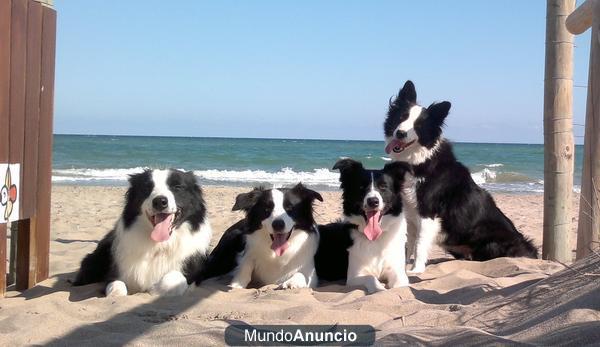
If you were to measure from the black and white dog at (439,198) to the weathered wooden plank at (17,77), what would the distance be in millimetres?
3447

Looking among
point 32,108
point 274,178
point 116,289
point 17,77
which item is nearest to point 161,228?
point 116,289

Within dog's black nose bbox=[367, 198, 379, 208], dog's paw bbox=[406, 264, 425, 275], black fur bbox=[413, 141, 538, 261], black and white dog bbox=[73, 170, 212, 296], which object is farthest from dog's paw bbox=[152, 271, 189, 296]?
black fur bbox=[413, 141, 538, 261]

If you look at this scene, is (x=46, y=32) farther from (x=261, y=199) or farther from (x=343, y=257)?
(x=343, y=257)

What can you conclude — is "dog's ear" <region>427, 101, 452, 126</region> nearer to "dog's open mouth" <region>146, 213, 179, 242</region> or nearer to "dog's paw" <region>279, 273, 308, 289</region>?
"dog's paw" <region>279, 273, 308, 289</region>

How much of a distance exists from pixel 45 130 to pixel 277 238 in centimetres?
220

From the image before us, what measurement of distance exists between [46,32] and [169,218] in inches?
75.3

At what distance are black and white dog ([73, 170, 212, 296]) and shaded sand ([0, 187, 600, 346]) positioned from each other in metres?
0.19

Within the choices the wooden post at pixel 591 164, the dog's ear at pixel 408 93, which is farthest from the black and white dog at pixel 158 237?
the wooden post at pixel 591 164

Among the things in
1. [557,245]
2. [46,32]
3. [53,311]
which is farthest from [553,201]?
[46,32]

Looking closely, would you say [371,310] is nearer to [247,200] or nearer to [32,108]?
[247,200]

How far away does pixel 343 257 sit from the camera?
5.73 m

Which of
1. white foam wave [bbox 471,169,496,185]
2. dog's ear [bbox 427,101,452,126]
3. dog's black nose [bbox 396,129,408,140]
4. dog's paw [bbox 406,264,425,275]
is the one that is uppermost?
dog's ear [bbox 427,101,452,126]

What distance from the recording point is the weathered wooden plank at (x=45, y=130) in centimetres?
511

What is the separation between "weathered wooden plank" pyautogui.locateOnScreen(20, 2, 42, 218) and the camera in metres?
4.85
